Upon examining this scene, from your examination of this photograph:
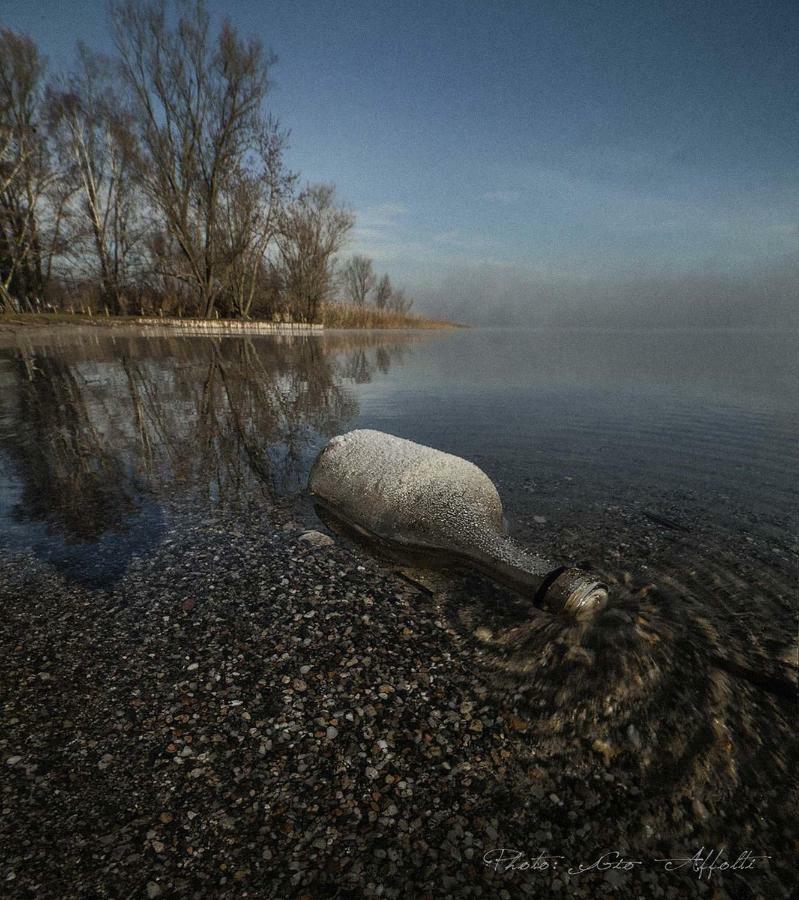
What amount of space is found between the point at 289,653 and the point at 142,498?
340 centimetres

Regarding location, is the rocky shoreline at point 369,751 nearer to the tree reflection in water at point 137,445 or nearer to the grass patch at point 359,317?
the tree reflection in water at point 137,445

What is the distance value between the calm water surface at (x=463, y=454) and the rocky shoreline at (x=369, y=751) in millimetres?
1158

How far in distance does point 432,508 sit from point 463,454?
11.3 ft

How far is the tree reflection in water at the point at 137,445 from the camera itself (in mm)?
4414

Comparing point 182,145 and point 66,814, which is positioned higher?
point 182,145

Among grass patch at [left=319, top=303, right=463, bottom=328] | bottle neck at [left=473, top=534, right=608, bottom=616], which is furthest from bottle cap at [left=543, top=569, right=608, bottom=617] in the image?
grass patch at [left=319, top=303, right=463, bottom=328]

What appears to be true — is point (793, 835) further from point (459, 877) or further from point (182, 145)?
point (182, 145)

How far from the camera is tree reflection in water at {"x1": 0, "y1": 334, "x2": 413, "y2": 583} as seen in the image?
441 centimetres

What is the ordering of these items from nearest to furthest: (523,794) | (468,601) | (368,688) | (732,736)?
(523,794), (732,736), (368,688), (468,601)

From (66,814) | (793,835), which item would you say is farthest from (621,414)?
(66,814)

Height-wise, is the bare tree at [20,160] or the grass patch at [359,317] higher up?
the bare tree at [20,160]

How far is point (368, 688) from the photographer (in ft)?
8.25

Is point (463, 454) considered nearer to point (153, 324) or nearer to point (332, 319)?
point (153, 324)

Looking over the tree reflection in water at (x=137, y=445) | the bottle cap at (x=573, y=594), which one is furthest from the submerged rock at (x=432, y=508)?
the tree reflection in water at (x=137, y=445)
